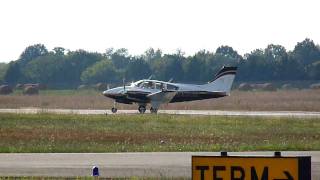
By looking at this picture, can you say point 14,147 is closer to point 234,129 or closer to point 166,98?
point 234,129

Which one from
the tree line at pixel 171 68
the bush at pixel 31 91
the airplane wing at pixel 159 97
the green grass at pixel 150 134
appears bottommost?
the green grass at pixel 150 134

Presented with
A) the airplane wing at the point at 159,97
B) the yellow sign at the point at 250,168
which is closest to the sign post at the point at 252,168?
the yellow sign at the point at 250,168

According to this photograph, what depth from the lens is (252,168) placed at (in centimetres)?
937

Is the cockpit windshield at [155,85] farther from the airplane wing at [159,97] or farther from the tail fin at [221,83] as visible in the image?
the tail fin at [221,83]

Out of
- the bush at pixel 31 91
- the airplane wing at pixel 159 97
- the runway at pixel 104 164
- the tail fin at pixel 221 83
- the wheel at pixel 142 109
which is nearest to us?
the runway at pixel 104 164

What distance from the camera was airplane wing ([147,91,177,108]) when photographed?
173 feet

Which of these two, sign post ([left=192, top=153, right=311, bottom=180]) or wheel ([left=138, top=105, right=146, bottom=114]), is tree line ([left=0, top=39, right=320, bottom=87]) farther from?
sign post ([left=192, top=153, right=311, bottom=180])

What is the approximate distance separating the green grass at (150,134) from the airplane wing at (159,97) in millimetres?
11494

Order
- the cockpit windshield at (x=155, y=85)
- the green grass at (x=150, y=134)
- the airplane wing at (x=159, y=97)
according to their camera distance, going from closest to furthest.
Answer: the green grass at (x=150, y=134) < the airplane wing at (x=159, y=97) < the cockpit windshield at (x=155, y=85)

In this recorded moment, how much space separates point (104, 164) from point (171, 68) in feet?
418

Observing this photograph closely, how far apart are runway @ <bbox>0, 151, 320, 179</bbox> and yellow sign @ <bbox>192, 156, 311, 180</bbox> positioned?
307 inches

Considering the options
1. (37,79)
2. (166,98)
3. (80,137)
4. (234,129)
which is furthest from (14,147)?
(37,79)

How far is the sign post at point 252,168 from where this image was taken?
9.16 meters

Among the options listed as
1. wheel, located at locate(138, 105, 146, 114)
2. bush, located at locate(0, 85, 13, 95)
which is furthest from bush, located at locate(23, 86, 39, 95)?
wheel, located at locate(138, 105, 146, 114)
